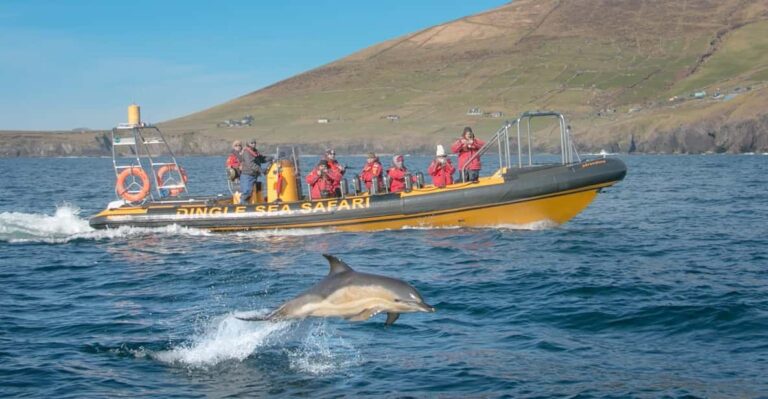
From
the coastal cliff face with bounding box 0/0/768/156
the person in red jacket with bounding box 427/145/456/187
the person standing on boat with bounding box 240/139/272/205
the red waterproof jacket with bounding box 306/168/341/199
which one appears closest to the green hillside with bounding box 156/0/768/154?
the coastal cliff face with bounding box 0/0/768/156

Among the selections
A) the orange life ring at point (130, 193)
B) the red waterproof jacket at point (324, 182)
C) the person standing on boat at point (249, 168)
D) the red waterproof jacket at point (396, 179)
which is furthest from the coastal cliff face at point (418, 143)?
the orange life ring at point (130, 193)

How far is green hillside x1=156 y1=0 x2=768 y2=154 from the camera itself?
147750 millimetres

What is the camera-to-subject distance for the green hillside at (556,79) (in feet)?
485

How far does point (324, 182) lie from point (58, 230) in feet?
25.9

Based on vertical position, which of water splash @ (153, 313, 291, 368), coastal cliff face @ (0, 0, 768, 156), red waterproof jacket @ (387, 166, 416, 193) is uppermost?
coastal cliff face @ (0, 0, 768, 156)

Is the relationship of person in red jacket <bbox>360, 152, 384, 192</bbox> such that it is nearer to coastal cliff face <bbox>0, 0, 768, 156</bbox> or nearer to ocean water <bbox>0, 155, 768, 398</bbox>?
ocean water <bbox>0, 155, 768, 398</bbox>

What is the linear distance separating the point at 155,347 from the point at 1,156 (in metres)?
189

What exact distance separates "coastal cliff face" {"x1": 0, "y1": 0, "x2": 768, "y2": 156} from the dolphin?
338ft

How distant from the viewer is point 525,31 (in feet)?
649

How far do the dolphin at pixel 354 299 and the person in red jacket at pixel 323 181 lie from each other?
1416cm

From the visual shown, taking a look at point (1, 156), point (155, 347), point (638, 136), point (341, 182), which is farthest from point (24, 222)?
point (1, 156)

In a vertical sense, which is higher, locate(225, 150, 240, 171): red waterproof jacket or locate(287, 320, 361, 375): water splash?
locate(225, 150, 240, 171): red waterproof jacket

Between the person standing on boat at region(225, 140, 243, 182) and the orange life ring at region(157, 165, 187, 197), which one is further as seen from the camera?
the orange life ring at region(157, 165, 187, 197)

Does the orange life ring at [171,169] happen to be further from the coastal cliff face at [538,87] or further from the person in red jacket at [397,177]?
the coastal cliff face at [538,87]
